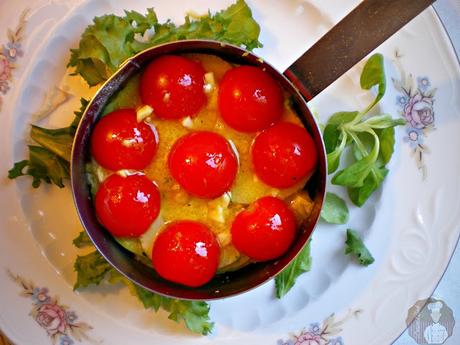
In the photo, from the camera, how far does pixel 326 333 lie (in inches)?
60.2

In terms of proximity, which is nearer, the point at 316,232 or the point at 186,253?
the point at 186,253

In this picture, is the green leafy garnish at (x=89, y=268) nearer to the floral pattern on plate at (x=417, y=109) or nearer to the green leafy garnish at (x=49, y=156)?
the green leafy garnish at (x=49, y=156)

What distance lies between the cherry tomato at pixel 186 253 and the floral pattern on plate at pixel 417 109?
1.95 ft

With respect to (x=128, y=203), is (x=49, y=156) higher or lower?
higher

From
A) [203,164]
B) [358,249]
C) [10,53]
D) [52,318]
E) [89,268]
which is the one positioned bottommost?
[52,318]

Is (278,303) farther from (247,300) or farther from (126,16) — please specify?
(126,16)

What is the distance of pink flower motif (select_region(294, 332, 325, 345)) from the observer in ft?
5.02

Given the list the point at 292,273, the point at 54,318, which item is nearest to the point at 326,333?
the point at 292,273

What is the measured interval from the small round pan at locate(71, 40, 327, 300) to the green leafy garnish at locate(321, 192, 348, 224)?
0.11 metres

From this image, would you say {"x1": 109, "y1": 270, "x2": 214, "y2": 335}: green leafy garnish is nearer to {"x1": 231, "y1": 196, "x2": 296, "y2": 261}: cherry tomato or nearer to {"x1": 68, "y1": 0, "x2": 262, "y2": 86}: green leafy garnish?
{"x1": 231, "y1": 196, "x2": 296, "y2": 261}: cherry tomato

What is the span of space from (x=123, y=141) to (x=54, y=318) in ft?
1.80

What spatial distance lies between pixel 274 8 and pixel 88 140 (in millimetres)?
595

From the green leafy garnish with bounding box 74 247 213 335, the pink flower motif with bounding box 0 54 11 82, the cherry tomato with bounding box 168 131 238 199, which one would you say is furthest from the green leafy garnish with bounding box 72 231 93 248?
the pink flower motif with bounding box 0 54 11 82

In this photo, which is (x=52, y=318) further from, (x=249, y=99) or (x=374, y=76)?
(x=374, y=76)
